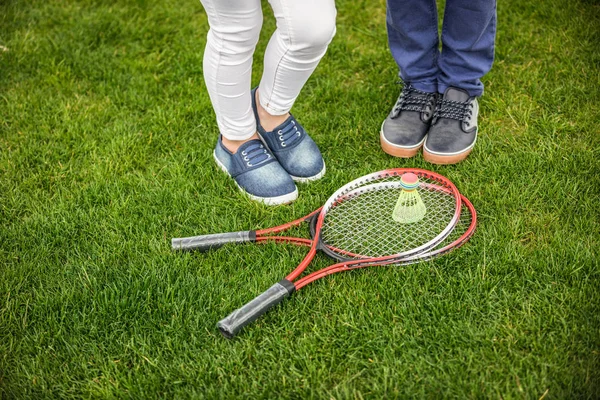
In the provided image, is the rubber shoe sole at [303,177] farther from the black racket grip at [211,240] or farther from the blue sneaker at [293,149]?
the black racket grip at [211,240]

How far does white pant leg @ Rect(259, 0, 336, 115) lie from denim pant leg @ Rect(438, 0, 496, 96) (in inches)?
30.2

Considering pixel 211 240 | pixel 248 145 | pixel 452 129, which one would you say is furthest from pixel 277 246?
pixel 452 129

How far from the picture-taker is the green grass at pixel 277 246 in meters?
2.10

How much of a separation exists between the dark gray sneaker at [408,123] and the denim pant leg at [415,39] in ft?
0.23

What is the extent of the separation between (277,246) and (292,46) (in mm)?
846

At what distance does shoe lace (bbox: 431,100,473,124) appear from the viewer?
3.01m

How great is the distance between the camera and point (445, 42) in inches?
117

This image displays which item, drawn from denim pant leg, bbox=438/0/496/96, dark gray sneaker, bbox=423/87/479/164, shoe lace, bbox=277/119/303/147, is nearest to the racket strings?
dark gray sneaker, bbox=423/87/479/164

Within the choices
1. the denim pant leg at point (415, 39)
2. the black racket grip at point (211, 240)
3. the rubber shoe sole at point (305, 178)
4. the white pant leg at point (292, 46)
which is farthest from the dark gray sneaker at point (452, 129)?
the black racket grip at point (211, 240)

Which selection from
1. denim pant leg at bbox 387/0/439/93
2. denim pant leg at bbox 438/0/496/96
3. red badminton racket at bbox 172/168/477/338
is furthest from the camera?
denim pant leg at bbox 387/0/439/93

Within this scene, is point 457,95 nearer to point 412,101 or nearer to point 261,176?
point 412,101

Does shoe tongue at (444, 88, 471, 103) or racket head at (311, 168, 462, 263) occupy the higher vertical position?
shoe tongue at (444, 88, 471, 103)

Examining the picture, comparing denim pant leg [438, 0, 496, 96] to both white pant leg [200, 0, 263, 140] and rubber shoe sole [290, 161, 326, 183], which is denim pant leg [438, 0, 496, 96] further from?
white pant leg [200, 0, 263, 140]

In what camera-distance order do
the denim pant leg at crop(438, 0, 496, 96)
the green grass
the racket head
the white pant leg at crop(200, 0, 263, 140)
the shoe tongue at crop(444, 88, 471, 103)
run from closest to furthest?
the green grass, the white pant leg at crop(200, 0, 263, 140), the racket head, the denim pant leg at crop(438, 0, 496, 96), the shoe tongue at crop(444, 88, 471, 103)
